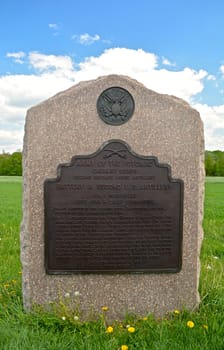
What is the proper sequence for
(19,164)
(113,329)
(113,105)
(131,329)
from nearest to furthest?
(131,329)
(113,329)
(113,105)
(19,164)

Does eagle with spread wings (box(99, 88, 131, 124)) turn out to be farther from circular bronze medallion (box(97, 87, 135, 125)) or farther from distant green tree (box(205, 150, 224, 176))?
distant green tree (box(205, 150, 224, 176))

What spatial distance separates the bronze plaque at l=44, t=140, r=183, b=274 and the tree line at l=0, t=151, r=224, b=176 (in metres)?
45.4

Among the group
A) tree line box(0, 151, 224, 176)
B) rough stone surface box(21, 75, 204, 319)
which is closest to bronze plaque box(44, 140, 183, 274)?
rough stone surface box(21, 75, 204, 319)

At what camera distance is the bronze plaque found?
Answer: 3.65 metres

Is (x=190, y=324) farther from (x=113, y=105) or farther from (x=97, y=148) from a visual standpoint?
(x=113, y=105)

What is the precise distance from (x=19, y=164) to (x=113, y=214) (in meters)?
48.7

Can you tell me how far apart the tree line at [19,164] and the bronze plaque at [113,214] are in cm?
4542

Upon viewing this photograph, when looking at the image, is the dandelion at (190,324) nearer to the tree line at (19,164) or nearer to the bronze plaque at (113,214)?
the bronze plaque at (113,214)

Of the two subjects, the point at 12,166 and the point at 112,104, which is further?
the point at 12,166

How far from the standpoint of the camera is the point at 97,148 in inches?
145

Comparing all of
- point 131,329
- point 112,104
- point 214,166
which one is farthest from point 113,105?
point 214,166

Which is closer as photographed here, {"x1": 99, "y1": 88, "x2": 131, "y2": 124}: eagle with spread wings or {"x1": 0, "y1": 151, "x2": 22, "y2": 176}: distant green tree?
{"x1": 99, "y1": 88, "x2": 131, "y2": 124}: eagle with spread wings

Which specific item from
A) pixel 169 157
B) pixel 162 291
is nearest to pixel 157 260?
pixel 162 291

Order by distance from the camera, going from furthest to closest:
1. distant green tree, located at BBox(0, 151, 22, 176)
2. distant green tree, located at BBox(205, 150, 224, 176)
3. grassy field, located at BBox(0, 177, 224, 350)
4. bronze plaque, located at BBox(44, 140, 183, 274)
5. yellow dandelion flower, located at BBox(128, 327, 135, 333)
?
1. distant green tree, located at BBox(0, 151, 22, 176)
2. distant green tree, located at BBox(205, 150, 224, 176)
3. bronze plaque, located at BBox(44, 140, 183, 274)
4. yellow dandelion flower, located at BBox(128, 327, 135, 333)
5. grassy field, located at BBox(0, 177, 224, 350)
